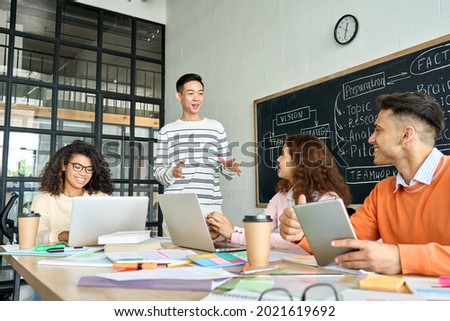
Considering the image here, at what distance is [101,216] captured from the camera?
149cm

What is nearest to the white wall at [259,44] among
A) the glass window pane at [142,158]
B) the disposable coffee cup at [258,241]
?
the glass window pane at [142,158]

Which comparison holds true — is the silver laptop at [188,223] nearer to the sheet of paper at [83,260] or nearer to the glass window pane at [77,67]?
the sheet of paper at [83,260]

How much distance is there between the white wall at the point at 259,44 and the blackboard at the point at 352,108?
73 mm

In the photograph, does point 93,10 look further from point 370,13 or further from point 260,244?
point 260,244

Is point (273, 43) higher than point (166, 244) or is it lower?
higher

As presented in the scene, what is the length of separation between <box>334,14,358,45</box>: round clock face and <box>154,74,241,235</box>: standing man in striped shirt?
0.92m

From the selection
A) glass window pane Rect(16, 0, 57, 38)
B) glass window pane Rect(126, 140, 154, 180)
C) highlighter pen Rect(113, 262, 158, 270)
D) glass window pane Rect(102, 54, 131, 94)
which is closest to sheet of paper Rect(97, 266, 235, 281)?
highlighter pen Rect(113, 262, 158, 270)

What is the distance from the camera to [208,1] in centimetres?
383

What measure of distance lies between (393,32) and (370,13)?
0.20 m

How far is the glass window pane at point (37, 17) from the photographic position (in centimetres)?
384

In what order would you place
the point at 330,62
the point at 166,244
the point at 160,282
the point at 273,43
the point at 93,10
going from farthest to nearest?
the point at 93,10 → the point at 273,43 → the point at 330,62 → the point at 166,244 → the point at 160,282

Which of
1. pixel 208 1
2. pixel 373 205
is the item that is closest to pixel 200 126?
pixel 373 205

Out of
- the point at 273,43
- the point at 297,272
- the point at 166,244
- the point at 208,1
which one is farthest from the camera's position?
the point at 208,1

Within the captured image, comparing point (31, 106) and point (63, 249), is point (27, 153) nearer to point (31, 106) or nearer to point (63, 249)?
point (31, 106)
